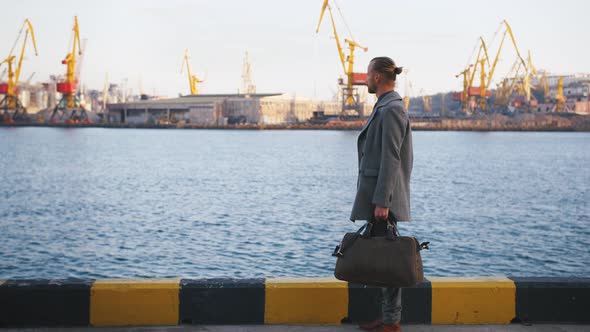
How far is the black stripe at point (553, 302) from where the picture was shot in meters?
4.53

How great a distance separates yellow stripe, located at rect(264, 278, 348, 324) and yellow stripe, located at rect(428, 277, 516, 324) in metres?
0.55

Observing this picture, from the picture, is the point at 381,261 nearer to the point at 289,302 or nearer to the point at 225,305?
the point at 289,302

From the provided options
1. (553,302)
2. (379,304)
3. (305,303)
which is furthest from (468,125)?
(305,303)

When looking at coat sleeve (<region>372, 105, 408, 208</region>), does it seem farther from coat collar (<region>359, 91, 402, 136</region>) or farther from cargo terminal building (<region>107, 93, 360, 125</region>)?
cargo terminal building (<region>107, 93, 360, 125</region>)

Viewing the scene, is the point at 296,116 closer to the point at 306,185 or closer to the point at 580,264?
the point at 306,185

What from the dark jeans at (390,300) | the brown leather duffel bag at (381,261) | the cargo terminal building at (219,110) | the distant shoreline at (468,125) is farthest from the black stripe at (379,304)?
the cargo terminal building at (219,110)

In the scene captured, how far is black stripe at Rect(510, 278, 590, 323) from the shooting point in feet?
14.9

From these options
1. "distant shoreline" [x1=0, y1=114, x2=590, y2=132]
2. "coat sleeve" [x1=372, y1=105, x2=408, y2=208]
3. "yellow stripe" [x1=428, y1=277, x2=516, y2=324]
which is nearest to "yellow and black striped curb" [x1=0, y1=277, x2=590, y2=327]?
"yellow stripe" [x1=428, y1=277, x2=516, y2=324]

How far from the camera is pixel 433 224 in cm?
1931

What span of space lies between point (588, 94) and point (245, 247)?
191450 millimetres

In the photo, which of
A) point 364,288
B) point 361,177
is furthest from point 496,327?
point 361,177

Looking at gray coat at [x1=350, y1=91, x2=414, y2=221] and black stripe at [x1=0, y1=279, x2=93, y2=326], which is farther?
black stripe at [x1=0, y1=279, x2=93, y2=326]

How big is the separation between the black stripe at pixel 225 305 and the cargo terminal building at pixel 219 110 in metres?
147

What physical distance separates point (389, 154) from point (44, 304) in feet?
6.96
